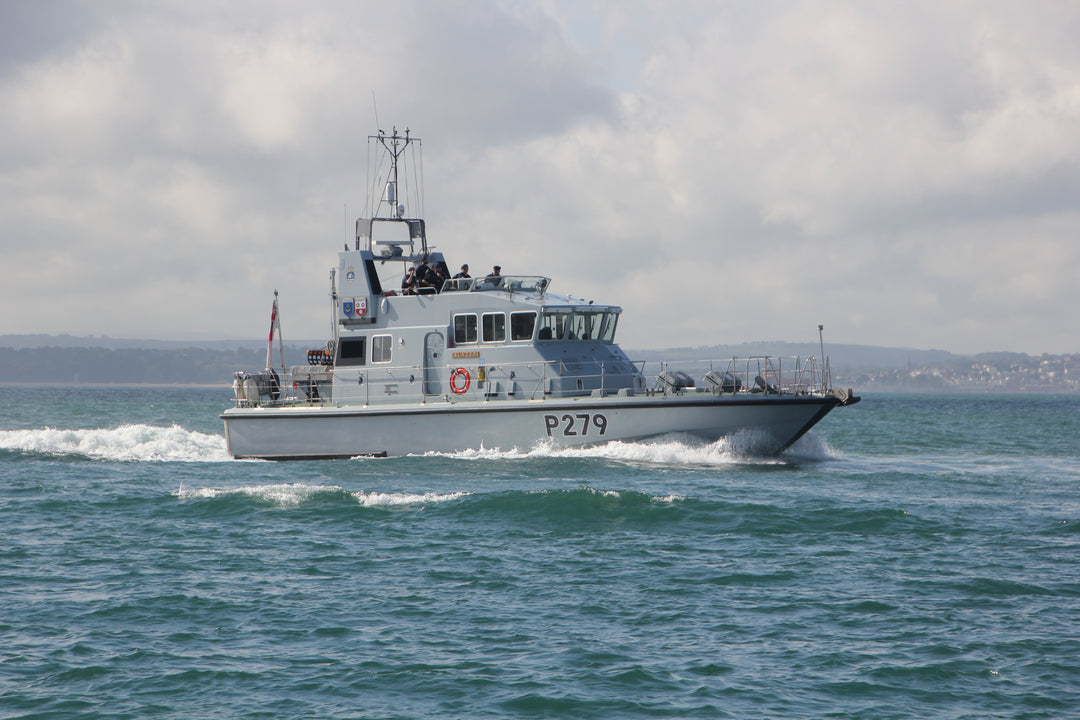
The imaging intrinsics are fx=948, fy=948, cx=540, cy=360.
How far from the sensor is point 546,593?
10430 millimetres

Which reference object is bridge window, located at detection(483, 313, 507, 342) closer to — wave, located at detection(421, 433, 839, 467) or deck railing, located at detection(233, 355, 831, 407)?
deck railing, located at detection(233, 355, 831, 407)

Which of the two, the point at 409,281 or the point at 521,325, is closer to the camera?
the point at 521,325

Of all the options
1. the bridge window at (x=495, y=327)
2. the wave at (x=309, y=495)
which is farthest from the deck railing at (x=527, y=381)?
the wave at (x=309, y=495)

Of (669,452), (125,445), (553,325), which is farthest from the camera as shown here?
(125,445)

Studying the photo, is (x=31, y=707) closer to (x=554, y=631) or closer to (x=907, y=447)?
(x=554, y=631)

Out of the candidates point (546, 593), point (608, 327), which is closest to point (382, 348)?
point (608, 327)

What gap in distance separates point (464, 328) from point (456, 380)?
1.16 metres

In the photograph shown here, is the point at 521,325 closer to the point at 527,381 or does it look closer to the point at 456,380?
the point at 527,381

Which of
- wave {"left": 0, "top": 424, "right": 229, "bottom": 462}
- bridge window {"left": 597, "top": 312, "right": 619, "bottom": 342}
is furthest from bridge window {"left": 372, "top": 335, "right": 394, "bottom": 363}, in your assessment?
wave {"left": 0, "top": 424, "right": 229, "bottom": 462}

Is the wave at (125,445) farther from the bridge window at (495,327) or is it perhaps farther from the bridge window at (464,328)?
the bridge window at (495,327)

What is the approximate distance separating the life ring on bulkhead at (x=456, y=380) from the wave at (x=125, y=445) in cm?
668

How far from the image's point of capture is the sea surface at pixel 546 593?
307 inches

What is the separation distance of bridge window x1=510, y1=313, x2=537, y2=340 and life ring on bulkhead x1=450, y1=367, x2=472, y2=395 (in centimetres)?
128

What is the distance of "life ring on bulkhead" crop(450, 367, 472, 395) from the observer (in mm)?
20578
